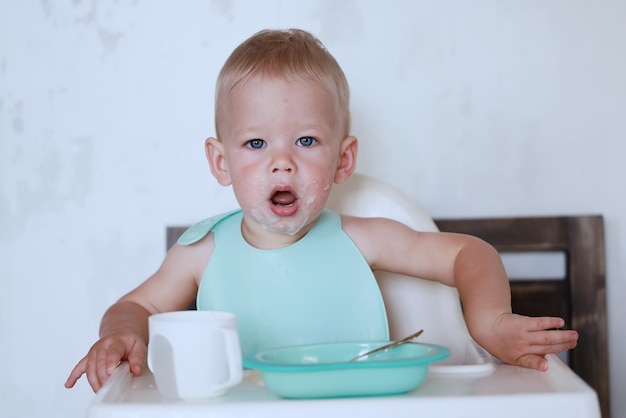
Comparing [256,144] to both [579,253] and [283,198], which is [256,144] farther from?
[579,253]

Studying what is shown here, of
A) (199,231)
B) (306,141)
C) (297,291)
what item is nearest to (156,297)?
(199,231)

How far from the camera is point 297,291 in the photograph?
120 cm

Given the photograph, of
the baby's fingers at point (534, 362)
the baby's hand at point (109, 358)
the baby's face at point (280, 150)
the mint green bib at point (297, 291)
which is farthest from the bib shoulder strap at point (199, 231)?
the baby's fingers at point (534, 362)

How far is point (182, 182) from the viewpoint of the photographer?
173 cm

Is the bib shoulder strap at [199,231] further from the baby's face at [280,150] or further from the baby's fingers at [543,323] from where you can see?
the baby's fingers at [543,323]

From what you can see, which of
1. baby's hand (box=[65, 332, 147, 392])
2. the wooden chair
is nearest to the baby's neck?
baby's hand (box=[65, 332, 147, 392])

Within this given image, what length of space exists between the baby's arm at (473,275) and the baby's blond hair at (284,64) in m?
0.20

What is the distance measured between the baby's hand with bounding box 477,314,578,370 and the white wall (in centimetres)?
80

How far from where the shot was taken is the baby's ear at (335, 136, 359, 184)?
4.08ft

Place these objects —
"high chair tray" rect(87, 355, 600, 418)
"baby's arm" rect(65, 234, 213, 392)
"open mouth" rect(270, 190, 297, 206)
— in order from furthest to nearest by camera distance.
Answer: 1. "open mouth" rect(270, 190, 297, 206)
2. "baby's arm" rect(65, 234, 213, 392)
3. "high chair tray" rect(87, 355, 600, 418)

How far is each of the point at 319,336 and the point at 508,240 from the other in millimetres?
666

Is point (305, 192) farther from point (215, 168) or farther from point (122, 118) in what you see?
point (122, 118)

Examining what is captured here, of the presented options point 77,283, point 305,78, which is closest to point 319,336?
point 305,78

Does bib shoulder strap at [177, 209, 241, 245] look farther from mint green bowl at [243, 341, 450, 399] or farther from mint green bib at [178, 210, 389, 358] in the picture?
mint green bowl at [243, 341, 450, 399]
